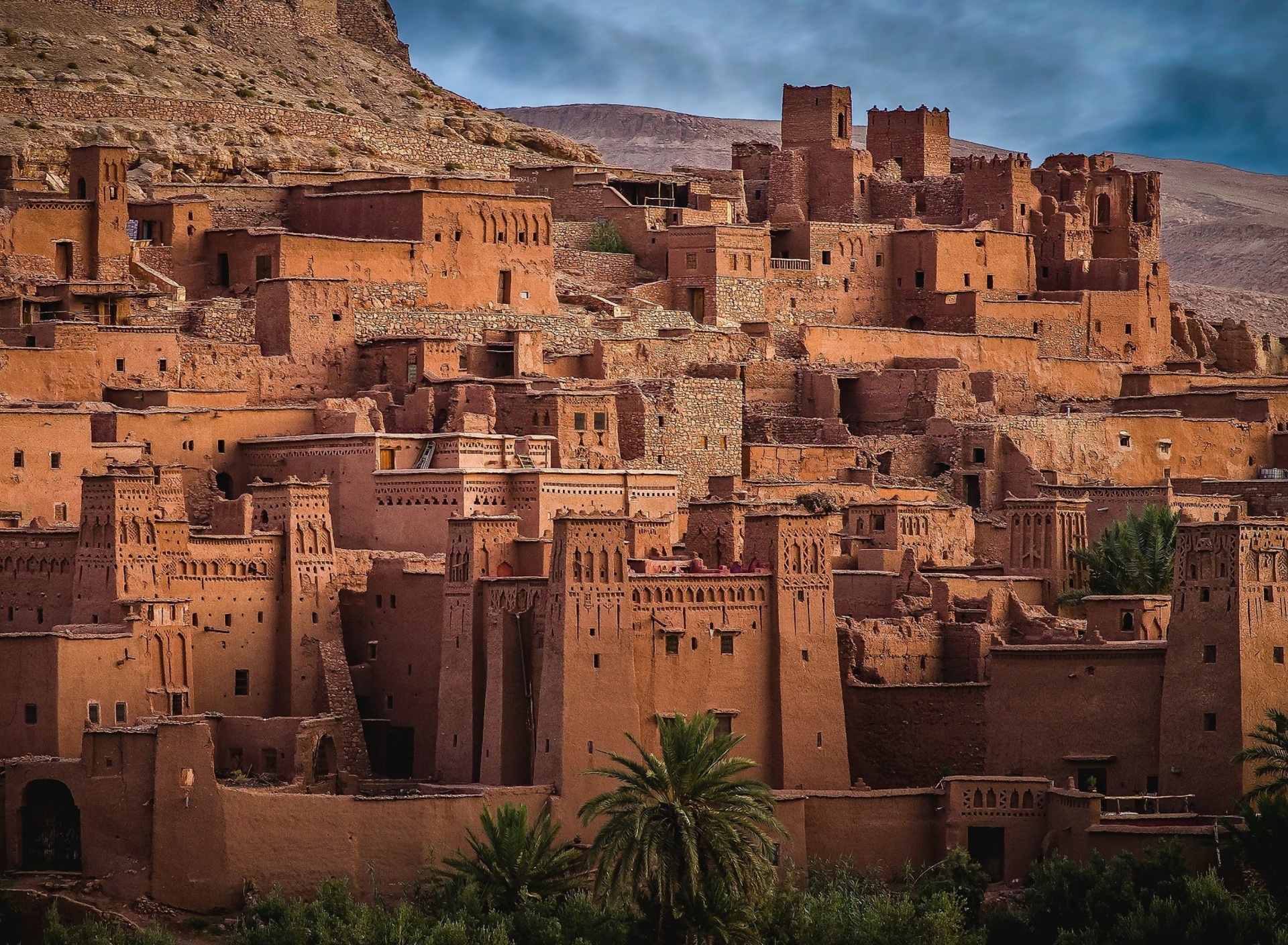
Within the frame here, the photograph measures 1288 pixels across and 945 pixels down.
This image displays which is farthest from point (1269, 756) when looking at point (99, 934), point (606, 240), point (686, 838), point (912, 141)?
point (912, 141)

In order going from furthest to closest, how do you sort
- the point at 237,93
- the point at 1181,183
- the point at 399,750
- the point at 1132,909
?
the point at 1181,183 → the point at 237,93 → the point at 399,750 → the point at 1132,909

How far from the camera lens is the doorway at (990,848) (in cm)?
3691

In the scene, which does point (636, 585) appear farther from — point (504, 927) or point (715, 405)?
point (715, 405)

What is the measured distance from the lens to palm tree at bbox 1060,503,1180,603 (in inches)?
1716

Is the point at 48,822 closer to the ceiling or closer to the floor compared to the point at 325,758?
closer to the floor

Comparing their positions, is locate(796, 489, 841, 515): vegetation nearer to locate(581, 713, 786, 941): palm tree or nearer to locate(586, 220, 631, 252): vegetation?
locate(586, 220, 631, 252): vegetation

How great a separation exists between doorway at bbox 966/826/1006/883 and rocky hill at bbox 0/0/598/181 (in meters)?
23.3

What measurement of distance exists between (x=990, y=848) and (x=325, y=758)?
8.45 m

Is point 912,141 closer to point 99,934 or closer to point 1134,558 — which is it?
point 1134,558

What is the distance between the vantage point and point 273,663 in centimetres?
4053

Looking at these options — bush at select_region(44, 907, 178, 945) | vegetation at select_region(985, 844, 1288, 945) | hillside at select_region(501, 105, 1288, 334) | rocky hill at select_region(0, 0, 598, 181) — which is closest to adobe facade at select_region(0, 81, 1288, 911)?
vegetation at select_region(985, 844, 1288, 945)

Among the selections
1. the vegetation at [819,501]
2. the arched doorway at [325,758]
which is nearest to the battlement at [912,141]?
the vegetation at [819,501]

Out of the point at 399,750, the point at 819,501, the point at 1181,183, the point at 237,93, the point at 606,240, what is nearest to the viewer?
the point at 399,750

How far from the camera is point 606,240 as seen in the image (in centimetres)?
5647
